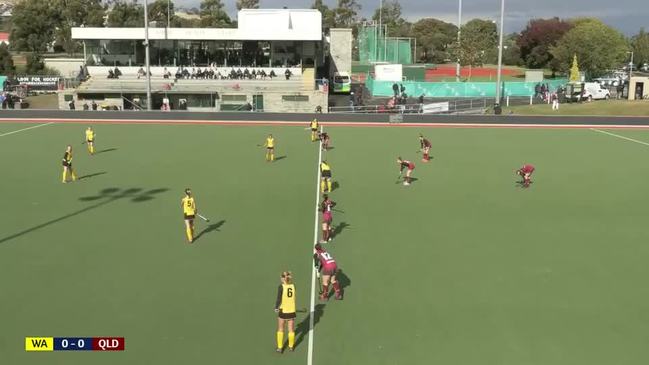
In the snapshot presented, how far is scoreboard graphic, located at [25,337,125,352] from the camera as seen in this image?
9.71m

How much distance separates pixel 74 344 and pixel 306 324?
3955mm

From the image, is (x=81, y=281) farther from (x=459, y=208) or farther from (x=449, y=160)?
(x=449, y=160)

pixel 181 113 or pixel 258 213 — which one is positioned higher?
pixel 181 113

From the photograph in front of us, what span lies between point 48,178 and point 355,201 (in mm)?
12046

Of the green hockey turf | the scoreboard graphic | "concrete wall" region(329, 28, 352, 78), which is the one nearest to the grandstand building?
"concrete wall" region(329, 28, 352, 78)

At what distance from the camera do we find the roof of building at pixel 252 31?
54.8m

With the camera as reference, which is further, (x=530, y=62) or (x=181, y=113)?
(x=530, y=62)

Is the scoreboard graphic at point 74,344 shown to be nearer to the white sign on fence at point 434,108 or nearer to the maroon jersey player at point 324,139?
the maroon jersey player at point 324,139

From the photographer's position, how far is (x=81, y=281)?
40.7 ft

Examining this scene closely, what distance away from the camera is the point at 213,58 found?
186ft

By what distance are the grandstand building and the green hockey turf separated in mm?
25558

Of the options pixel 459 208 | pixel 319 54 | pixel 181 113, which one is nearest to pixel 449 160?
pixel 459 208

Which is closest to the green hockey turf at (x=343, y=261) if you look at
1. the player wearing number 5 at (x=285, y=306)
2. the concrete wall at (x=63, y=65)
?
the player wearing number 5 at (x=285, y=306)

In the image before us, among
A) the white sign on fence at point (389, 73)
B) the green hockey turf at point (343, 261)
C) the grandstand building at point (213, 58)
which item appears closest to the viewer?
the green hockey turf at point (343, 261)
